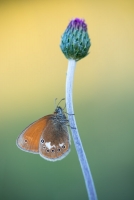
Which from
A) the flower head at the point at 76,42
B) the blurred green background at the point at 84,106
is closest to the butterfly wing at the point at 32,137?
the flower head at the point at 76,42

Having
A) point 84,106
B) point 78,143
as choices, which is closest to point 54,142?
point 78,143

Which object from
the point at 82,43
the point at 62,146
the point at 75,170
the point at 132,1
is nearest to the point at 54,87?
the point at 75,170

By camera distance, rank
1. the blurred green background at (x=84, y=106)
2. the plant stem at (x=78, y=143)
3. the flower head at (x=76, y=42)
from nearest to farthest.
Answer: the plant stem at (x=78, y=143), the flower head at (x=76, y=42), the blurred green background at (x=84, y=106)

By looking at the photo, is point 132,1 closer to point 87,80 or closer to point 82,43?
point 87,80

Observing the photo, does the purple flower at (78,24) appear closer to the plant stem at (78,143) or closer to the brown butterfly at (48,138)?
the plant stem at (78,143)

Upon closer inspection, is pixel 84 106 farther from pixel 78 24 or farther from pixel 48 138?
pixel 78 24
